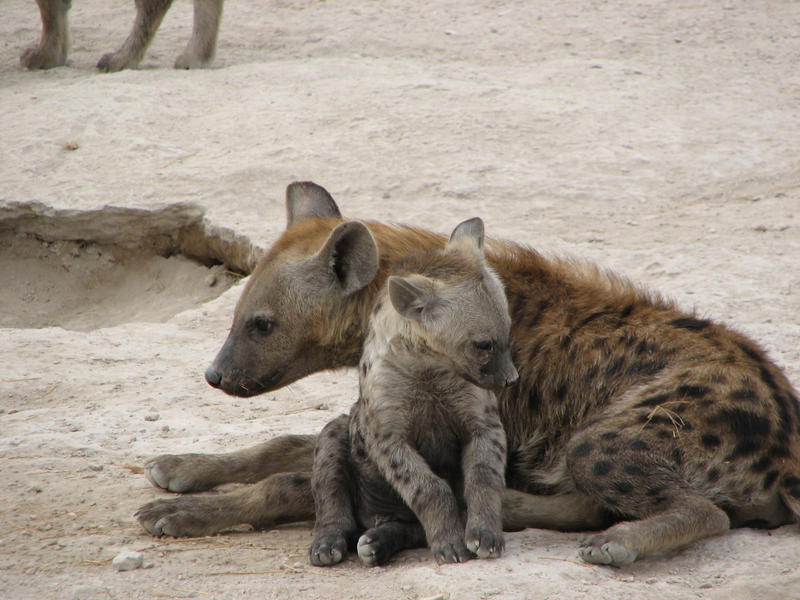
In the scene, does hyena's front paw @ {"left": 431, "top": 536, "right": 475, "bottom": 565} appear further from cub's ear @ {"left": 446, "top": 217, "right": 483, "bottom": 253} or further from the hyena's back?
cub's ear @ {"left": 446, "top": 217, "right": 483, "bottom": 253}

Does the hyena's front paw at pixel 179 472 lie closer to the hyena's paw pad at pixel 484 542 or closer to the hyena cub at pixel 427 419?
the hyena cub at pixel 427 419

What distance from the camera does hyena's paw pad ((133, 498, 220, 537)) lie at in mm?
2848

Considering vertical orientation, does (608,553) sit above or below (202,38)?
below

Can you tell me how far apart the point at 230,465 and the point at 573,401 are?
116 centimetres

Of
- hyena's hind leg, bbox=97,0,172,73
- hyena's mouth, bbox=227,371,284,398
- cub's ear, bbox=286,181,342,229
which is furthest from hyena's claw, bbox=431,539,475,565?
hyena's hind leg, bbox=97,0,172,73

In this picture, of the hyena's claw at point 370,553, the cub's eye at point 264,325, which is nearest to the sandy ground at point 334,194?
the hyena's claw at point 370,553

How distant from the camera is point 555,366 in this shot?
2945 mm

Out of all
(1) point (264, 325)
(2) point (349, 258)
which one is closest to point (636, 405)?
(2) point (349, 258)

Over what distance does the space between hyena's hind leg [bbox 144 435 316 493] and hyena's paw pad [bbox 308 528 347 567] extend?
0.62m

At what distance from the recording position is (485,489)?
2.57 meters

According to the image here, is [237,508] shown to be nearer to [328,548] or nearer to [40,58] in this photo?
[328,548]

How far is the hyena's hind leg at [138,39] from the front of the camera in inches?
300

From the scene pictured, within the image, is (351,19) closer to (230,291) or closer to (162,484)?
(230,291)

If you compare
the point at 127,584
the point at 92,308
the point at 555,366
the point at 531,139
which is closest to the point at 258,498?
the point at 127,584
